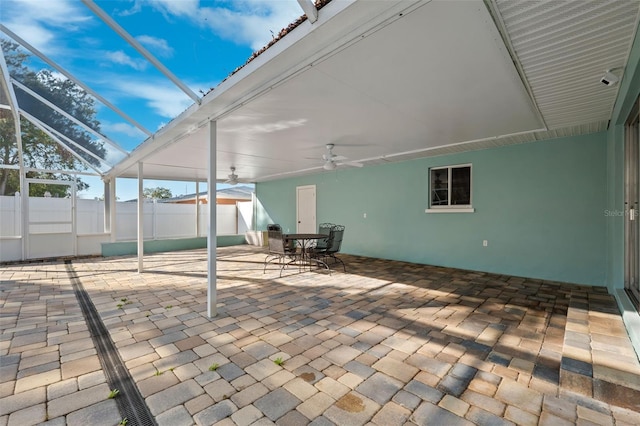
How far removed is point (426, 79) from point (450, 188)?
388 centimetres

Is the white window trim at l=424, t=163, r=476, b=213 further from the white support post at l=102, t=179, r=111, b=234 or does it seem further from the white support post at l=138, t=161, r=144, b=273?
the white support post at l=102, t=179, r=111, b=234

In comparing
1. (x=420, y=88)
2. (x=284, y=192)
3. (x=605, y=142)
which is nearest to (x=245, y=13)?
(x=420, y=88)

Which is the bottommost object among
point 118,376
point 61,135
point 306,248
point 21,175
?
point 118,376

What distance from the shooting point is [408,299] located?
3.93m

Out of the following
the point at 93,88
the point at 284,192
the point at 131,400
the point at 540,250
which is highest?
the point at 93,88

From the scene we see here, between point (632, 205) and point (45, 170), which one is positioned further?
point (45, 170)

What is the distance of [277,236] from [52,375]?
3658mm

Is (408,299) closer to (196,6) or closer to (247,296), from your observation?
(247,296)

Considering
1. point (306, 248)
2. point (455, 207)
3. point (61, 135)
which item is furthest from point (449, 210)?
point (61, 135)

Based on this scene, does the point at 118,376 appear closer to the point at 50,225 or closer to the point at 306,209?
the point at 306,209

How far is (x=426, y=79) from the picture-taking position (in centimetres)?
280

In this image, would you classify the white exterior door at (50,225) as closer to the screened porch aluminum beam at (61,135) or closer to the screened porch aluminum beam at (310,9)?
the screened porch aluminum beam at (61,135)

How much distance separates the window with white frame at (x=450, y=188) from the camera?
19.5 feet

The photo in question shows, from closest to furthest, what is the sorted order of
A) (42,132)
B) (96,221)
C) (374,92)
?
(374,92) < (42,132) < (96,221)
